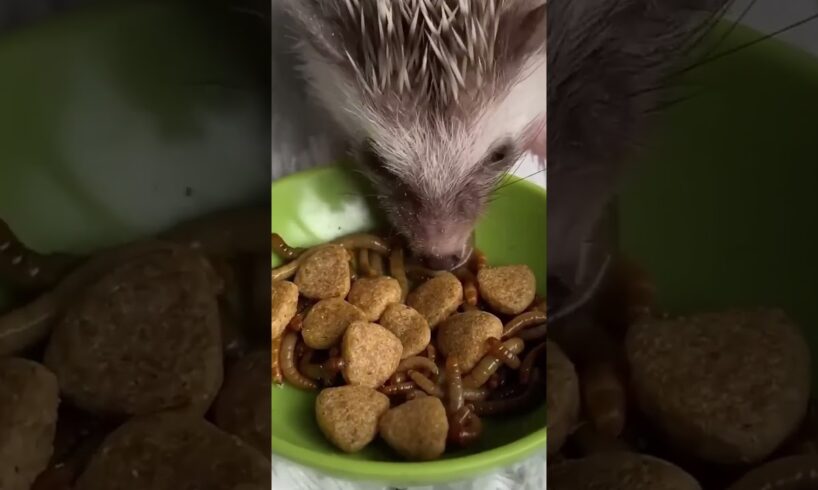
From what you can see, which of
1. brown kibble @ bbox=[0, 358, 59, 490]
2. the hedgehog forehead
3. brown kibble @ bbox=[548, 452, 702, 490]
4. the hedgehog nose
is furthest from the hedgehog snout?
brown kibble @ bbox=[0, 358, 59, 490]

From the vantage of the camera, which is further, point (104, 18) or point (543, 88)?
point (543, 88)

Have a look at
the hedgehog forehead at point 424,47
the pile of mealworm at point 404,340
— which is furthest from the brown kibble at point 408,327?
the hedgehog forehead at point 424,47

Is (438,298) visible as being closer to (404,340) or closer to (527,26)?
(404,340)

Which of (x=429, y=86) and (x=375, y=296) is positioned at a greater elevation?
(x=429, y=86)

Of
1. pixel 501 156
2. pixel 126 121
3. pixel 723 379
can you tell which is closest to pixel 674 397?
pixel 723 379

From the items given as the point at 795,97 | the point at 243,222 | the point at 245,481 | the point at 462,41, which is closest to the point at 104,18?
the point at 243,222

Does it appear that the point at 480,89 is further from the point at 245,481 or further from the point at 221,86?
the point at 245,481
